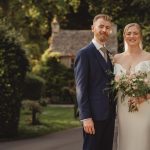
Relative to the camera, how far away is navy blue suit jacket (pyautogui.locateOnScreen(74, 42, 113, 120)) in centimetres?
595

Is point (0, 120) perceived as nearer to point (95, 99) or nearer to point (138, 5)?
point (138, 5)

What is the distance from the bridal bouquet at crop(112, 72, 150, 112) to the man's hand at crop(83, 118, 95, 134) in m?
0.55

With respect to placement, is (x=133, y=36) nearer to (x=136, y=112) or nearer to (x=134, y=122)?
(x=136, y=112)

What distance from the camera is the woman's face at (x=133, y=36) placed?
6.27m

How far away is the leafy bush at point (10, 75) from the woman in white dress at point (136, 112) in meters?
7.88

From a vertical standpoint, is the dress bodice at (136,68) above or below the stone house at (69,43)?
below

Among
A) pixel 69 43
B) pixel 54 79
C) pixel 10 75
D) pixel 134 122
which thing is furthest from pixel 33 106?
pixel 69 43

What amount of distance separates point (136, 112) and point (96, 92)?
1.98 feet

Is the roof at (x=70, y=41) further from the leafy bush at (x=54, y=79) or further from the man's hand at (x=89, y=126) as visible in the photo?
the man's hand at (x=89, y=126)

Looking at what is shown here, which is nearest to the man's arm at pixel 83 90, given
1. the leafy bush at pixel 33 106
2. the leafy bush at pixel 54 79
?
the leafy bush at pixel 33 106

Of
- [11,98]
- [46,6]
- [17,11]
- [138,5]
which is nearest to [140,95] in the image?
[11,98]

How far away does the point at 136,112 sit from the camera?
6.31 metres

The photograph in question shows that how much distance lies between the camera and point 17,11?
31.5m

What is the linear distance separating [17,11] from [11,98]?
58.4 ft
